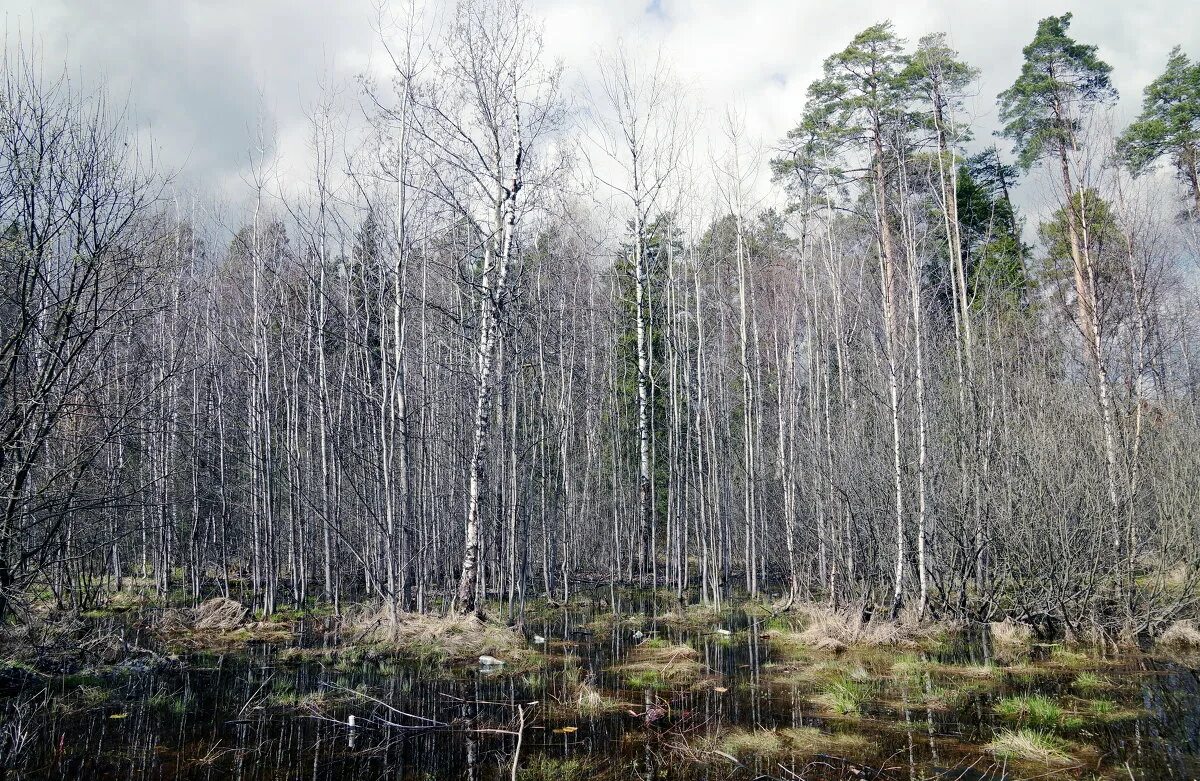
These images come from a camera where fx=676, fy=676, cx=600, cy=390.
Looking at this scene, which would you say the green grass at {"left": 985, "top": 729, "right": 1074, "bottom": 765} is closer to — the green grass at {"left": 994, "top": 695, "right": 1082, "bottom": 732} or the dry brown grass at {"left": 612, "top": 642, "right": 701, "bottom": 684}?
the green grass at {"left": 994, "top": 695, "right": 1082, "bottom": 732}

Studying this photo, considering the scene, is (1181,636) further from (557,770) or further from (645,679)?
(557,770)

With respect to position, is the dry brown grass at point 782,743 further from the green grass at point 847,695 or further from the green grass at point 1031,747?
the green grass at point 1031,747

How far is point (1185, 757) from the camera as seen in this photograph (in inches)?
175

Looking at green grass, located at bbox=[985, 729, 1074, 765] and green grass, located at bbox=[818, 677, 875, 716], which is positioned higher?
green grass, located at bbox=[985, 729, 1074, 765]

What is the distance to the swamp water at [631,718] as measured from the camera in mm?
4430

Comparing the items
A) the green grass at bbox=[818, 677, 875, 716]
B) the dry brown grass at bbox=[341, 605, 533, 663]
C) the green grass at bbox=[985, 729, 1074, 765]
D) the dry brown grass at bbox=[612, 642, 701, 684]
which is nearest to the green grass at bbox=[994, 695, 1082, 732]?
the green grass at bbox=[985, 729, 1074, 765]

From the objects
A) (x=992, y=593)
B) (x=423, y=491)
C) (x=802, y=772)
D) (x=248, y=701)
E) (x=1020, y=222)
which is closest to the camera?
(x=802, y=772)

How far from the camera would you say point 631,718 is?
5.59 metres

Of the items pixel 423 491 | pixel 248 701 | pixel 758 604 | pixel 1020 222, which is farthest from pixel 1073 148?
pixel 1020 222

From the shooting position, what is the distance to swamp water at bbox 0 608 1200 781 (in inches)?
174

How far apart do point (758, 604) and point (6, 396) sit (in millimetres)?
10496

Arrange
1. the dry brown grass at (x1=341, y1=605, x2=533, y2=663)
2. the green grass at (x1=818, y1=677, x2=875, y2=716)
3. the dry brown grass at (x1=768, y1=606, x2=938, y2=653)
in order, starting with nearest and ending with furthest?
the green grass at (x1=818, y1=677, x2=875, y2=716) < the dry brown grass at (x1=341, y1=605, x2=533, y2=663) < the dry brown grass at (x1=768, y1=606, x2=938, y2=653)

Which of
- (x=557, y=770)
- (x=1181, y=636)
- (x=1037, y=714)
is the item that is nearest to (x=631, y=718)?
(x=557, y=770)

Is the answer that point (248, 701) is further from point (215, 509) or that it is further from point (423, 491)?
point (215, 509)
